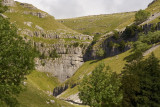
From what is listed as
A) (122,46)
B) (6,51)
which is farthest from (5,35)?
(122,46)

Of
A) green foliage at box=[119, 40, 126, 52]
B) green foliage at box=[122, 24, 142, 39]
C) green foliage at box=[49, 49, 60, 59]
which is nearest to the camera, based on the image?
green foliage at box=[122, 24, 142, 39]

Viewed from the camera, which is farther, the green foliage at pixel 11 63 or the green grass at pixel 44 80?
the green grass at pixel 44 80

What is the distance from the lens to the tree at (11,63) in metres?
15.8

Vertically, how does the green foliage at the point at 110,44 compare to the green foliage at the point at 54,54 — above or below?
above

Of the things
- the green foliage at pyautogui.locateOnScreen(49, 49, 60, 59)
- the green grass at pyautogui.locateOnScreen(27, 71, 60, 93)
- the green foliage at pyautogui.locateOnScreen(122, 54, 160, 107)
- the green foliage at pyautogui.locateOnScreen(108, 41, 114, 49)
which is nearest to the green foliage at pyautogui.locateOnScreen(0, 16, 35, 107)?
the green foliage at pyautogui.locateOnScreen(122, 54, 160, 107)

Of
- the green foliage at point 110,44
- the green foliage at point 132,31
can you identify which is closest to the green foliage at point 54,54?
the green foliage at point 110,44

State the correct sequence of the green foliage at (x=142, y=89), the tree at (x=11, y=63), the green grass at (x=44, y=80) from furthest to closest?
the green grass at (x=44, y=80) → the green foliage at (x=142, y=89) → the tree at (x=11, y=63)

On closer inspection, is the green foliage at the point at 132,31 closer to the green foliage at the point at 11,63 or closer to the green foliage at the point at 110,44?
the green foliage at the point at 110,44

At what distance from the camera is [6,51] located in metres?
16.0

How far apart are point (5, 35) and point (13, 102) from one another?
777 centimetres

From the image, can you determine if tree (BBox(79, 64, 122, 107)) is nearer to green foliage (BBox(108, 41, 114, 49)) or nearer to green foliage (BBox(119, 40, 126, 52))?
green foliage (BBox(119, 40, 126, 52))

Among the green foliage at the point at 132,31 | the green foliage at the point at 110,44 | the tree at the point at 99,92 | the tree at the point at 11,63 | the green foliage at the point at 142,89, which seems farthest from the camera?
the green foliage at the point at 110,44

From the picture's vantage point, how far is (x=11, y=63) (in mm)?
17062

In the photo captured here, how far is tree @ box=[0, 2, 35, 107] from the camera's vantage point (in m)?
15.8
